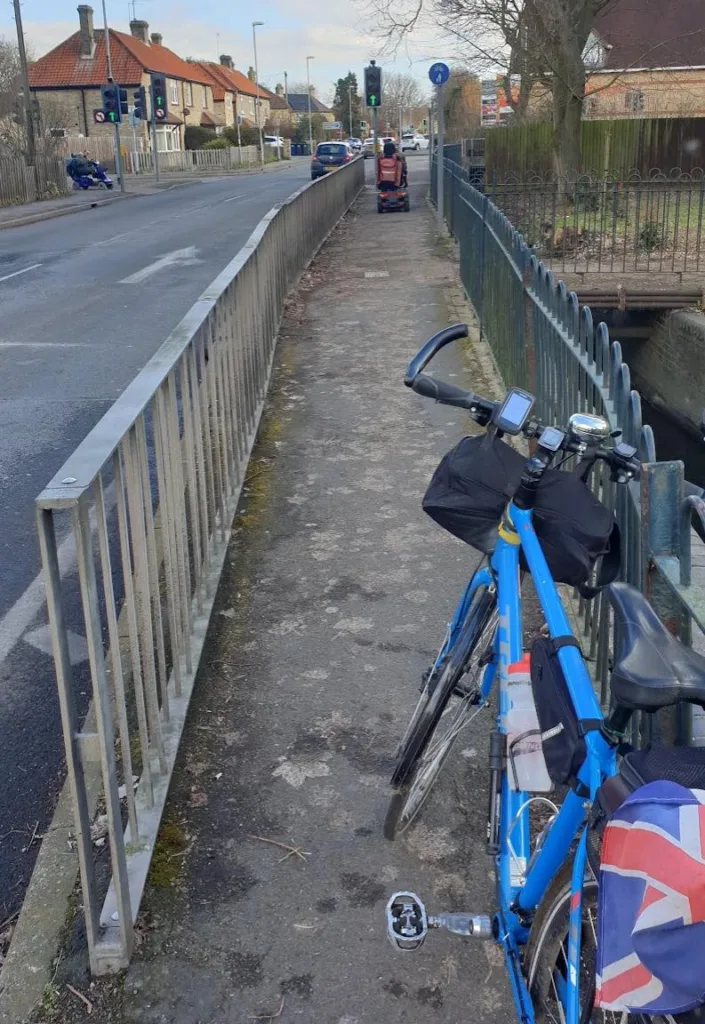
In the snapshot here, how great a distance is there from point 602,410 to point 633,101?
47043 millimetres

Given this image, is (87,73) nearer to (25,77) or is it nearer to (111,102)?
(111,102)

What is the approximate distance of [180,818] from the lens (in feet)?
10.0

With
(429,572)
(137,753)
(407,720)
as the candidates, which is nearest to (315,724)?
(407,720)

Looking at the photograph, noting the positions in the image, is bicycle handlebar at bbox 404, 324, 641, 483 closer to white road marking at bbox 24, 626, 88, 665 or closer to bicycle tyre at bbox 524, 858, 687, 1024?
bicycle tyre at bbox 524, 858, 687, 1024

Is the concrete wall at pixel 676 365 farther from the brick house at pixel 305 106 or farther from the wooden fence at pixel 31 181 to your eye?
the brick house at pixel 305 106

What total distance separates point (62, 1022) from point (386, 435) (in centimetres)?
491

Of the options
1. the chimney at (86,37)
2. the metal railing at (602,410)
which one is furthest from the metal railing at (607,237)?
the chimney at (86,37)

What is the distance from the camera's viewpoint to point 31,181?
113 feet

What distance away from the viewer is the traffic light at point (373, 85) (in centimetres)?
3306

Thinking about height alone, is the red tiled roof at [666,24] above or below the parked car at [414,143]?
above

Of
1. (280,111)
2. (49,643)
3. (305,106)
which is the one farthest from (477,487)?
(305,106)

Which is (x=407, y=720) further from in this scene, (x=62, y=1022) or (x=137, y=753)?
(x=62, y=1022)

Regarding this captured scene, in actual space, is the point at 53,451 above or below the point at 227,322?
below

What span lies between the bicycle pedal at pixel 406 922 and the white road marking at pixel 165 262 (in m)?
13.4
